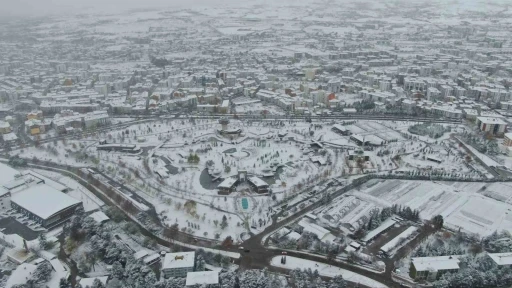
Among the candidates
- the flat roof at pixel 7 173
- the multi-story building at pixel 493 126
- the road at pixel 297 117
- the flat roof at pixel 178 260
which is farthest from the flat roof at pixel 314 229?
the multi-story building at pixel 493 126

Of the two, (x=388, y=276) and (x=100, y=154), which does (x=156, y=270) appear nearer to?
(x=388, y=276)

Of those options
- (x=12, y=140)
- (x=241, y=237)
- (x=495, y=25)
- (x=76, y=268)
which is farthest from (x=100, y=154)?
(x=495, y=25)

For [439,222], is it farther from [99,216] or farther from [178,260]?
[99,216]

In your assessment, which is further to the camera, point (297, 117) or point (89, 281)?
point (297, 117)

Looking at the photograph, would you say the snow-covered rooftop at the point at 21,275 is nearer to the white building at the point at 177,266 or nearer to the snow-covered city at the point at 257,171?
the snow-covered city at the point at 257,171

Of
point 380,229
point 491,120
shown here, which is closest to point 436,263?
point 380,229
